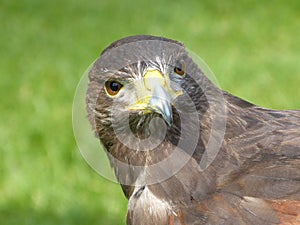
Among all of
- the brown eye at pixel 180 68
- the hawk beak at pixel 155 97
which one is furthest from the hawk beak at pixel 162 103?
the brown eye at pixel 180 68

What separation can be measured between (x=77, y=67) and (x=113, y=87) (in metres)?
5.92

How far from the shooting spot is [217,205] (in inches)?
159

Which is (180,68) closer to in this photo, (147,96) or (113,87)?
(147,96)

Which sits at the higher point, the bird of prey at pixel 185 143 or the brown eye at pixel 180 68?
the brown eye at pixel 180 68

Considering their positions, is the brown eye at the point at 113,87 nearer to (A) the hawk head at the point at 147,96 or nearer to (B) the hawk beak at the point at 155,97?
(A) the hawk head at the point at 147,96

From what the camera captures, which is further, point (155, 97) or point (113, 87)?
point (113, 87)

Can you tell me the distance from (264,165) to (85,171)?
135 inches

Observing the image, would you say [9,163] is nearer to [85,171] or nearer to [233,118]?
[85,171]

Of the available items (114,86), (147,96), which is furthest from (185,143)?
(114,86)

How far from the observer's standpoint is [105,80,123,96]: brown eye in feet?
13.9

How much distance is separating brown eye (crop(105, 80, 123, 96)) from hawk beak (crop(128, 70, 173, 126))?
158mm

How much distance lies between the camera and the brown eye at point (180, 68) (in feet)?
13.5

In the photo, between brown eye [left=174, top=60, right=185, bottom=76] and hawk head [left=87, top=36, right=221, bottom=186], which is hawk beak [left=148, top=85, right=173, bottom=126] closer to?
hawk head [left=87, top=36, right=221, bottom=186]

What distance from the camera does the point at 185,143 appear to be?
416 centimetres
